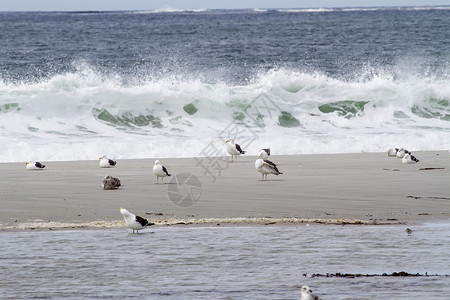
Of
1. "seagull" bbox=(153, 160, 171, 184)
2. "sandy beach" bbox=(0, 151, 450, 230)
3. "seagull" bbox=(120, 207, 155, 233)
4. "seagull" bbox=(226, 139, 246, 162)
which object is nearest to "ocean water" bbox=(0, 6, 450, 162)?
"seagull" bbox=(226, 139, 246, 162)

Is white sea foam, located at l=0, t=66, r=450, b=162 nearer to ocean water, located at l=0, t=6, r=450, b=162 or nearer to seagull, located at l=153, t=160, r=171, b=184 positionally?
ocean water, located at l=0, t=6, r=450, b=162

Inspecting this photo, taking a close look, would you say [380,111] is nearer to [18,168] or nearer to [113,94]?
[113,94]

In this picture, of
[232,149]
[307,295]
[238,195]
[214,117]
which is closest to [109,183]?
[238,195]

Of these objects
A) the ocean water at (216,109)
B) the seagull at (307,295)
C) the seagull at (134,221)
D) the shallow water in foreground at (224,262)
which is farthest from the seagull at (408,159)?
the seagull at (307,295)

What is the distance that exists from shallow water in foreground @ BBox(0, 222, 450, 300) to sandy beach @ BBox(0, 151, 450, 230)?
587 mm

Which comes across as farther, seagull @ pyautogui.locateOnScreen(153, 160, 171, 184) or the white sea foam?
the white sea foam

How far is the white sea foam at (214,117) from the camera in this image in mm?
17000

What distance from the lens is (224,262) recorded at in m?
7.20

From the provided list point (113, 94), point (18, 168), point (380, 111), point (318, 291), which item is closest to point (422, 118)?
point (380, 111)

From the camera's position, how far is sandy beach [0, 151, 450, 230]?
364 inches

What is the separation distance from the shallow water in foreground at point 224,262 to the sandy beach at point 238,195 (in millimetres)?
587

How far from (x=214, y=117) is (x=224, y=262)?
14.8m

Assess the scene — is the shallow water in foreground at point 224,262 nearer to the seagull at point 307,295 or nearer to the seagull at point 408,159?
the seagull at point 307,295

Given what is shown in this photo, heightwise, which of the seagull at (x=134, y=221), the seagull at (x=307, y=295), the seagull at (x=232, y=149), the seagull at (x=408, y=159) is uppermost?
the seagull at (x=232, y=149)
